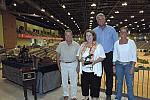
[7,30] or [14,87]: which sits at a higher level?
[7,30]

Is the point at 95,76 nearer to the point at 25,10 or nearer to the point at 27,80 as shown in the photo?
the point at 27,80

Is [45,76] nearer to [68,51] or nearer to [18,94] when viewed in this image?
[18,94]

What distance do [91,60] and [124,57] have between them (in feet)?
2.02

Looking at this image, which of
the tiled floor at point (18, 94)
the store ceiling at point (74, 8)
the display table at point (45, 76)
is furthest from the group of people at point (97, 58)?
the store ceiling at point (74, 8)

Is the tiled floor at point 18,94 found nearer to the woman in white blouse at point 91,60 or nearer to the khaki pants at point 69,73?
the khaki pants at point 69,73

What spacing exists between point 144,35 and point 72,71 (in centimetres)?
4803

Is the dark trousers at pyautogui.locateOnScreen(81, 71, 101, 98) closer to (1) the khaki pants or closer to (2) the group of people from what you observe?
(2) the group of people

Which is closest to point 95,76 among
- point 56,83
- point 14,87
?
point 56,83

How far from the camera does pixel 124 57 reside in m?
3.37

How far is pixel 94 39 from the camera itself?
3.15 metres

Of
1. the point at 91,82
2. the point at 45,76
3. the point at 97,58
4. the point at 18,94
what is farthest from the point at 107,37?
the point at 18,94

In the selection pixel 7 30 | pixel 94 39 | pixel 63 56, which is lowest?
pixel 63 56

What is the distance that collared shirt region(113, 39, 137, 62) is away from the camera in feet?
10.9

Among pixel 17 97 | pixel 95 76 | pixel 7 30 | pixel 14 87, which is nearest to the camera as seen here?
pixel 95 76
